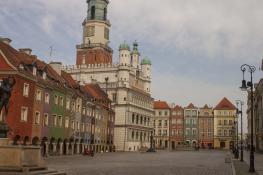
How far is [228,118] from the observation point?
15338 cm

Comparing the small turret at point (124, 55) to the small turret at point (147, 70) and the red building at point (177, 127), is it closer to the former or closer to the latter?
the small turret at point (147, 70)

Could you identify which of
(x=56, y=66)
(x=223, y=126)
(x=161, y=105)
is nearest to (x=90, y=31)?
(x=56, y=66)

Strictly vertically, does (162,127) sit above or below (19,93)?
below

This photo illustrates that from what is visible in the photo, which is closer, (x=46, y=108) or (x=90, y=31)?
(x=46, y=108)

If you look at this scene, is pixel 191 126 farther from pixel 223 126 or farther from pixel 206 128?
pixel 223 126

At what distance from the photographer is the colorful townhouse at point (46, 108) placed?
1908 inches

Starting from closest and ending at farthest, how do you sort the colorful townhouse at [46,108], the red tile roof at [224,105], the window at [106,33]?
the colorful townhouse at [46,108]
the window at [106,33]
the red tile roof at [224,105]

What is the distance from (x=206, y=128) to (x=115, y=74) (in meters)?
58.6

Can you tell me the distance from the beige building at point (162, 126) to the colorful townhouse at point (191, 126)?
6.56 meters

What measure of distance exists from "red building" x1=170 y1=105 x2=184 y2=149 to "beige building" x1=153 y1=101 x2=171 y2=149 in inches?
77.4

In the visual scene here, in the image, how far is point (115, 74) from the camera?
109250 mm

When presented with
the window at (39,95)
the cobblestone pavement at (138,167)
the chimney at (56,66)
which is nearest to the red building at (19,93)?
the window at (39,95)

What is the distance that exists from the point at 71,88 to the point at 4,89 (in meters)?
44.2

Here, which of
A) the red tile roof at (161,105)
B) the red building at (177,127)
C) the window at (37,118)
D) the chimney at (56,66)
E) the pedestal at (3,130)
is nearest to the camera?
the pedestal at (3,130)
